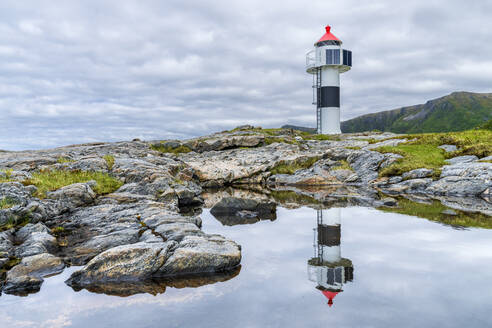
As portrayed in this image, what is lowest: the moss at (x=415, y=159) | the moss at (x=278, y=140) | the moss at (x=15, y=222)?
the moss at (x=15, y=222)

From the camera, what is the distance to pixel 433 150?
107 ft

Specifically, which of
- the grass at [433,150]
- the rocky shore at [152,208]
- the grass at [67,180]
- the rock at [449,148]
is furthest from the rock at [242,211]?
the rock at [449,148]

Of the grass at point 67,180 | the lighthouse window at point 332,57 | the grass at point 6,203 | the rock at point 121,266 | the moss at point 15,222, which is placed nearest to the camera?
the rock at point 121,266

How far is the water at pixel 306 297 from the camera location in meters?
5.98

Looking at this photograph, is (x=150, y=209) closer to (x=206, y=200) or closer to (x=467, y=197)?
(x=206, y=200)

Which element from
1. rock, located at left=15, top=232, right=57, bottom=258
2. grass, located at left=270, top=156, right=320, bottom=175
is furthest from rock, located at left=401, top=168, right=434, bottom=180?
rock, located at left=15, top=232, right=57, bottom=258

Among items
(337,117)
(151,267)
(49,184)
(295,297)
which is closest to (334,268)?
(295,297)

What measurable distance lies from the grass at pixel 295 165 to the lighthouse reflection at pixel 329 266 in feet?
78.7

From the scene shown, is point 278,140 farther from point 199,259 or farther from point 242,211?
point 199,259

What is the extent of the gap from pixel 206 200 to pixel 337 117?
40622 mm

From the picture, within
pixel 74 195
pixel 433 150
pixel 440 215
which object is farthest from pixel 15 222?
pixel 433 150

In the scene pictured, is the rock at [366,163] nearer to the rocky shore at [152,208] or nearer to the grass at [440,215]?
the rocky shore at [152,208]

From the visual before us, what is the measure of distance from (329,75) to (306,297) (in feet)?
180

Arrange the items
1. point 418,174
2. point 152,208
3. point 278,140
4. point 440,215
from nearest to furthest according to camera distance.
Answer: point 152,208 → point 440,215 → point 418,174 → point 278,140
